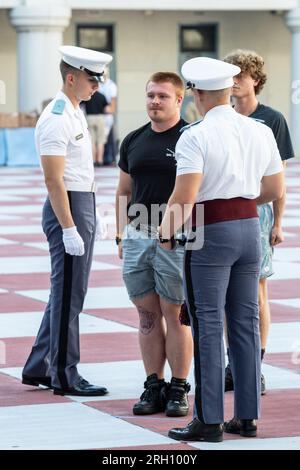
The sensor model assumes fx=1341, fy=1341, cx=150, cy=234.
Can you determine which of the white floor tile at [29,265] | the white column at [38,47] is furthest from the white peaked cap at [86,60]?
the white column at [38,47]

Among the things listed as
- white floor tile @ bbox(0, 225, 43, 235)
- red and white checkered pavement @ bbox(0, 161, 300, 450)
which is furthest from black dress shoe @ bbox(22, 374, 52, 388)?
white floor tile @ bbox(0, 225, 43, 235)

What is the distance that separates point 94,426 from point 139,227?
1.06 meters

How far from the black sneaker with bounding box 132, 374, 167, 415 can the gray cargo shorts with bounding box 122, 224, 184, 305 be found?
0.42 m

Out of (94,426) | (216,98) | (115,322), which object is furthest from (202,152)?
(115,322)

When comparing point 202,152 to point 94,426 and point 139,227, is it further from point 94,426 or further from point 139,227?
point 94,426

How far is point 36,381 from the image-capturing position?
7109 mm

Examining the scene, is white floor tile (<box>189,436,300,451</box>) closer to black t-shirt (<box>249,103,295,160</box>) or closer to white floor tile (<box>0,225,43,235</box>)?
black t-shirt (<box>249,103,295,160</box>)

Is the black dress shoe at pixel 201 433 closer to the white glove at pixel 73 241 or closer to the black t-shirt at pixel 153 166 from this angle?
the black t-shirt at pixel 153 166

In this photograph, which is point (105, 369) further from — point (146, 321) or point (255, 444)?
point (255, 444)

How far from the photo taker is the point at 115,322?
9.12 metres

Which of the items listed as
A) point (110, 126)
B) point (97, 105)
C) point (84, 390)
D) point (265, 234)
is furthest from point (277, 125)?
point (110, 126)

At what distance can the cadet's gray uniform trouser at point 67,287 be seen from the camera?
6930 mm

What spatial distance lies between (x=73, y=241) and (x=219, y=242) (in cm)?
114

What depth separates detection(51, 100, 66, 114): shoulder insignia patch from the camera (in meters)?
6.88
